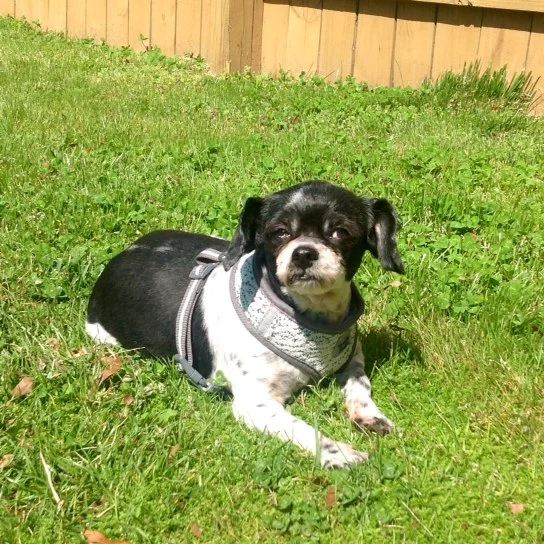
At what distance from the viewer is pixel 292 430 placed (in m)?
3.41

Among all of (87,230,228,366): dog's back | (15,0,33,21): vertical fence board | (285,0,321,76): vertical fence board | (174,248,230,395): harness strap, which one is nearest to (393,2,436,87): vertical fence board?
(285,0,321,76): vertical fence board

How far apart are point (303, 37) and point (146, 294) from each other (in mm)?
5644

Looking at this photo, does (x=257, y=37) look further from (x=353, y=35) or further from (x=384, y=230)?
(x=384, y=230)

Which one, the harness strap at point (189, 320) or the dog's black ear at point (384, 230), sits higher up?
the dog's black ear at point (384, 230)

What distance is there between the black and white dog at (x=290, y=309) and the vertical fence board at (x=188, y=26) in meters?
6.38

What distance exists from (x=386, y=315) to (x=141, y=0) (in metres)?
7.51

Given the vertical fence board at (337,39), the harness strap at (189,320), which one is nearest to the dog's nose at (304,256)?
the harness strap at (189,320)

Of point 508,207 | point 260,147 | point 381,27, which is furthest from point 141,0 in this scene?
point 508,207

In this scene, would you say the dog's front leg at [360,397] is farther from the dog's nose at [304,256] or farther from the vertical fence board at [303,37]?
the vertical fence board at [303,37]

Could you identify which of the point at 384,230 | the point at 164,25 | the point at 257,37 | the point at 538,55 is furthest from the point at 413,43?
the point at 384,230

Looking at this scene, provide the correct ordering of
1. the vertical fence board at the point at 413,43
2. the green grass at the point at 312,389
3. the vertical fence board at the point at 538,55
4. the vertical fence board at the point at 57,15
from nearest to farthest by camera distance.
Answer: the green grass at the point at 312,389, the vertical fence board at the point at 538,55, the vertical fence board at the point at 413,43, the vertical fence board at the point at 57,15

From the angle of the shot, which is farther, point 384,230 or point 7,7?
point 7,7

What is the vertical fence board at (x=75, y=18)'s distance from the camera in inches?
448

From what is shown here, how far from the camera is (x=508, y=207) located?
18.1 ft
